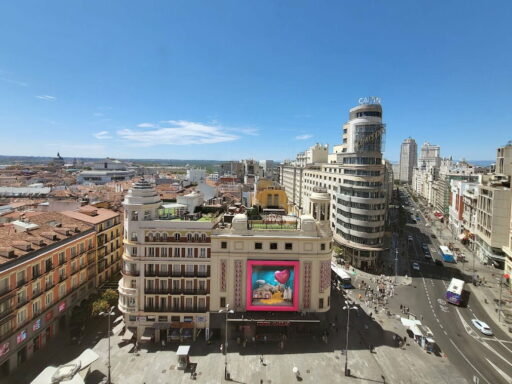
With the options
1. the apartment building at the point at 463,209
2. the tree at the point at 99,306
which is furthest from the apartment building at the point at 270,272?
the apartment building at the point at 463,209

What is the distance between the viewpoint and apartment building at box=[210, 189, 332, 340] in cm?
4288

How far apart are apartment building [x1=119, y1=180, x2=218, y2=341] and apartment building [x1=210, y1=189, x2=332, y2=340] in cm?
200

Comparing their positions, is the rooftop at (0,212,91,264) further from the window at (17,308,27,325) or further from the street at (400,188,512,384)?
the street at (400,188,512,384)

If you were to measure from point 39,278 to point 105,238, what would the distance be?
57.6ft

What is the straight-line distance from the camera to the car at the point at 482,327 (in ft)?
Answer: 150

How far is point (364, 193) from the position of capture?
72.6 m

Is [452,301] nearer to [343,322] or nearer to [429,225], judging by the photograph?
[343,322]

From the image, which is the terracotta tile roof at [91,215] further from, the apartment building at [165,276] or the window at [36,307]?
→ the window at [36,307]

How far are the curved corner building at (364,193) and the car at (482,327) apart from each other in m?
26.3

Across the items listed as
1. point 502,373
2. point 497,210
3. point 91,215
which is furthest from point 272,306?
point 497,210

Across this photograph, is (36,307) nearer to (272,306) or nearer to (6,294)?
(6,294)

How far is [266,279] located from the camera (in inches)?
1699

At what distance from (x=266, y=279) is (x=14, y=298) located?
31.6m

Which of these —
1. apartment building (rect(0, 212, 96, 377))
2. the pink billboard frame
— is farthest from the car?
apartment building (rect(0, 212, 96, 377))
